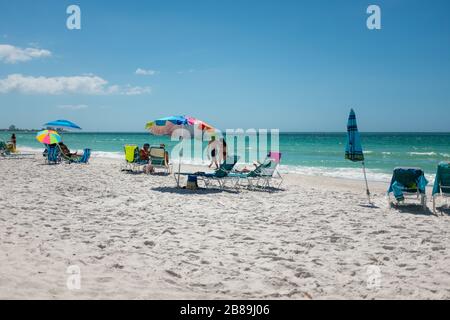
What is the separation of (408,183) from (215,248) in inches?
175

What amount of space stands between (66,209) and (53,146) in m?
9.29

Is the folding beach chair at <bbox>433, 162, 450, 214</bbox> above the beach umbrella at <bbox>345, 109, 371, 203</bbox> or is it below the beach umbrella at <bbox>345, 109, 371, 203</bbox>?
below

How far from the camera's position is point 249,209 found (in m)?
6.57

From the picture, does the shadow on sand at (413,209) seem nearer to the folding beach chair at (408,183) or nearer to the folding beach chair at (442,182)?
the folding beach chair at (408,183)

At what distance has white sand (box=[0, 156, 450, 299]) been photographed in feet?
10.6

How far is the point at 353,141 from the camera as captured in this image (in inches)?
289

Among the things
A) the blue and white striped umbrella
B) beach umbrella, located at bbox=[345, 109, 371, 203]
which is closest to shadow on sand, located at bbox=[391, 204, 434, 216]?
beach umbrella, located at bbox=[345, 109, 371, 203]

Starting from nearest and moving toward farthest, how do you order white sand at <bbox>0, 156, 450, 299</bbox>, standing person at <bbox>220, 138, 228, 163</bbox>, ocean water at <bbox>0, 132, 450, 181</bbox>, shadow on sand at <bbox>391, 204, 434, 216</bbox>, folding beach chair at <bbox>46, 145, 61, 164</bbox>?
white sand at <bbox>0, 156, 450, 299</bbox>, shadow on sand at <bbox>391, 204, 434, 216</bbox>, standing person at <bbox>220, 138, 228, 163</bbox>, folding beach chair at <bbox>46, 145, 61, 164</bbox>, ocean water at <bbox>0, 132, 450, 181</bbox>

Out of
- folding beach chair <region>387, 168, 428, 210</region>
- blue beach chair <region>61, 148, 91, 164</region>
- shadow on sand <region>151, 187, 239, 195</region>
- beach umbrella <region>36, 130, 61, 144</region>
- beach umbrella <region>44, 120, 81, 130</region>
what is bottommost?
shadow on sand <region>151, 187, 239, 195</region>

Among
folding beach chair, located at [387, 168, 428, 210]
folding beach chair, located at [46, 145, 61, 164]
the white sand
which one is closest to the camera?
the white sand

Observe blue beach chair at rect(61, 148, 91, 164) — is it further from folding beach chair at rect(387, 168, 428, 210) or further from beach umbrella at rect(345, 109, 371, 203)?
folding beach chair at rect(387, 168, 428, 210)

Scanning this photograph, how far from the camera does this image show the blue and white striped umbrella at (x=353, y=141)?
7.22m

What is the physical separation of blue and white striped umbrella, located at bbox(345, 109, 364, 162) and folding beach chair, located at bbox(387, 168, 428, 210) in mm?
743
